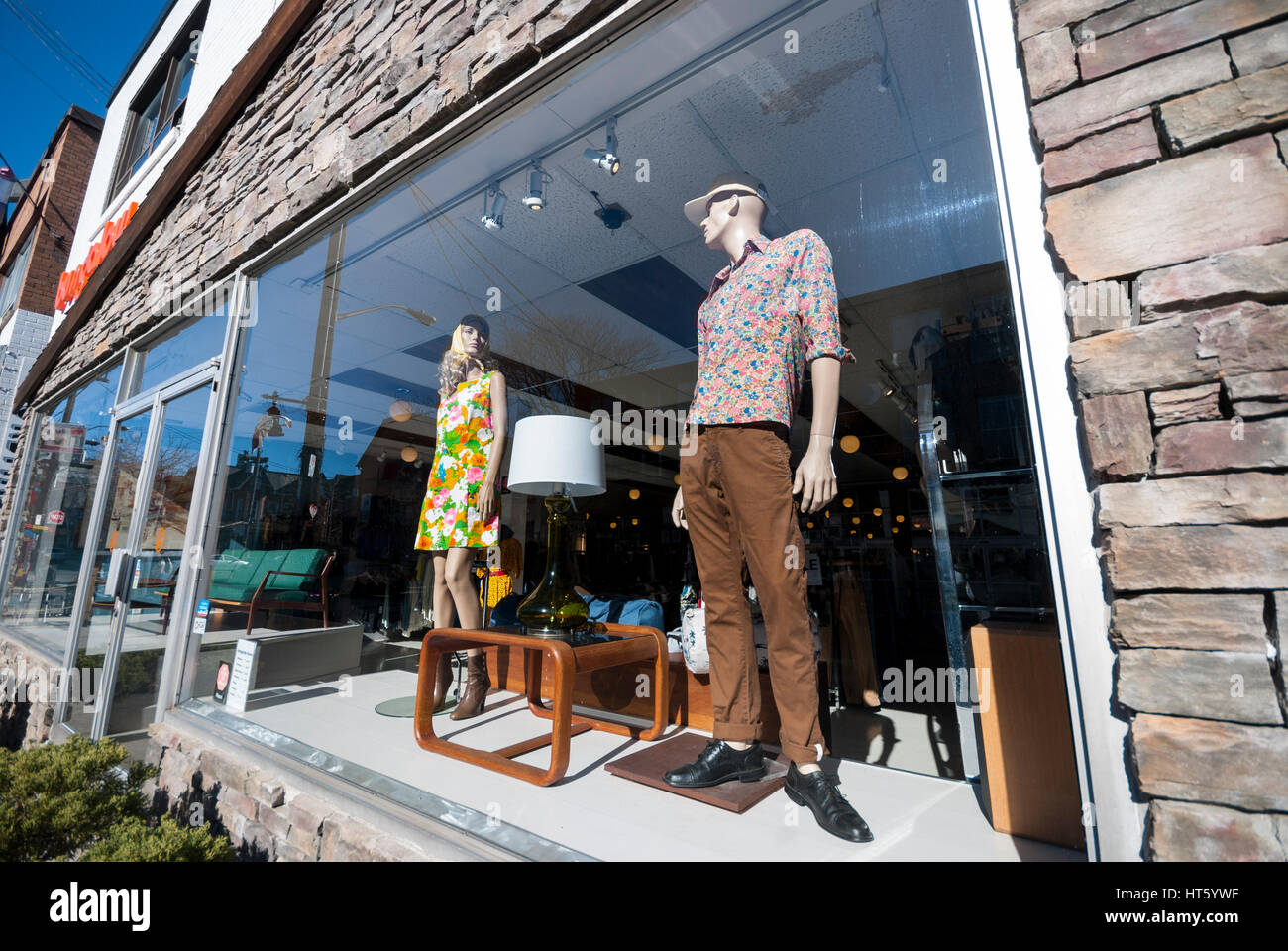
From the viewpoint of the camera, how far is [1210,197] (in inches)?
30.6

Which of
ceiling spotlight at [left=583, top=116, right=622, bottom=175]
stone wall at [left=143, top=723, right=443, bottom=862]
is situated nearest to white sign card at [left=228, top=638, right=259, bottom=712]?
stone wall at [left=143, top=723, right=443, bottom=862]

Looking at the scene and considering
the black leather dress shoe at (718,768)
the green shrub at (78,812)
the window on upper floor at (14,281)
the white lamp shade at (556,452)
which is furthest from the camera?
the window on upper floor at (14,281)

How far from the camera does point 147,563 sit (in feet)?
9.94

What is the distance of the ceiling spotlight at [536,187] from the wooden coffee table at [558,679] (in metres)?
2.14

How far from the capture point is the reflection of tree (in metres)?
4.92

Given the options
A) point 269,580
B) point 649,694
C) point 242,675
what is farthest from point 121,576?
point 649,694

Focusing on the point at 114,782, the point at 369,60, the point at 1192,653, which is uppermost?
the point at 369,60

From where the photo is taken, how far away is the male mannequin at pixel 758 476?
130cm

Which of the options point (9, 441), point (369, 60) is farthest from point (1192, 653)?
point (9, 441)

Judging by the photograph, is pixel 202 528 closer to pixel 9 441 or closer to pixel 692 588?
pixel 692 588

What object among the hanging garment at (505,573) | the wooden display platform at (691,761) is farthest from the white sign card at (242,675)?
the wooden display platform at (691,761)

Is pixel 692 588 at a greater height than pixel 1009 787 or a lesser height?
greater

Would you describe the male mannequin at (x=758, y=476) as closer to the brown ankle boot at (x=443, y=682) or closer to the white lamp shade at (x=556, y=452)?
the white lamp shade at (x=556, y=452)

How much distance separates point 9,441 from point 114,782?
290 inches
